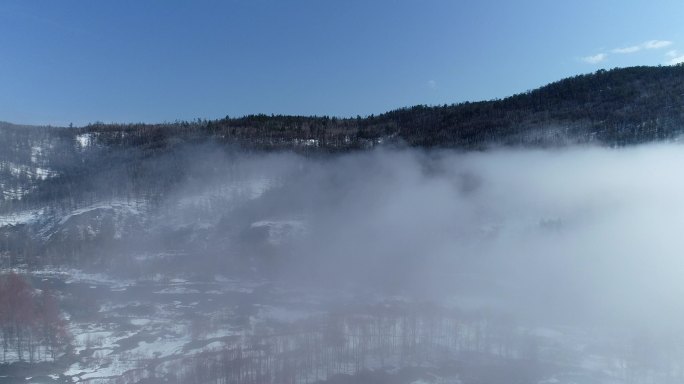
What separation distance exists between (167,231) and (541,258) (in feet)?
137

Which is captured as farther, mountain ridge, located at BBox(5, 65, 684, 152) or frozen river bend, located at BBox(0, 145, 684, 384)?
mountain ridge, located at BBox(5, 65, 684, 152)

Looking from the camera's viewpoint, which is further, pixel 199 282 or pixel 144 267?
pixel 144 267

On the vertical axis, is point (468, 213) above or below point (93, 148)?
below

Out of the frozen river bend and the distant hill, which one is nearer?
the frozen river bend

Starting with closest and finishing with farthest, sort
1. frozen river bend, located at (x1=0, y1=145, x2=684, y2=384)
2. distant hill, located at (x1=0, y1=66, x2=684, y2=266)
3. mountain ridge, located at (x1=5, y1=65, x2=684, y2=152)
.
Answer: frozen river bend, located at (x1=0, y1=145, x2=684, y2=384)
distant hill, located at (x1=0, y1=66, x2=684, y2=266)
mountain ridge, located at (x1=5, y1=65, x2=684, y2=152)

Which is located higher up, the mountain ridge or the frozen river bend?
the mountain ridge

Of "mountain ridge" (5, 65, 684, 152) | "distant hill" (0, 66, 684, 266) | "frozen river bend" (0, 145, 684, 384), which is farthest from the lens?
"mountain ridge" (5, 65, 684, 152)

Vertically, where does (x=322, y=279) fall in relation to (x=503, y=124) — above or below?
below

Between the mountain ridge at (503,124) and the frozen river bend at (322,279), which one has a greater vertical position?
the mountain ridge at (503,124)

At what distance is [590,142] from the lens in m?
77.4

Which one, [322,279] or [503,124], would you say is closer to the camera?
[322,279]

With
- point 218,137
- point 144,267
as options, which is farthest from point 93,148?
point 144,267

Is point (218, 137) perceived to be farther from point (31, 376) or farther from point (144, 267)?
point (31, 376)

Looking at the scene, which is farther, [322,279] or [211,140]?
[211,140]
